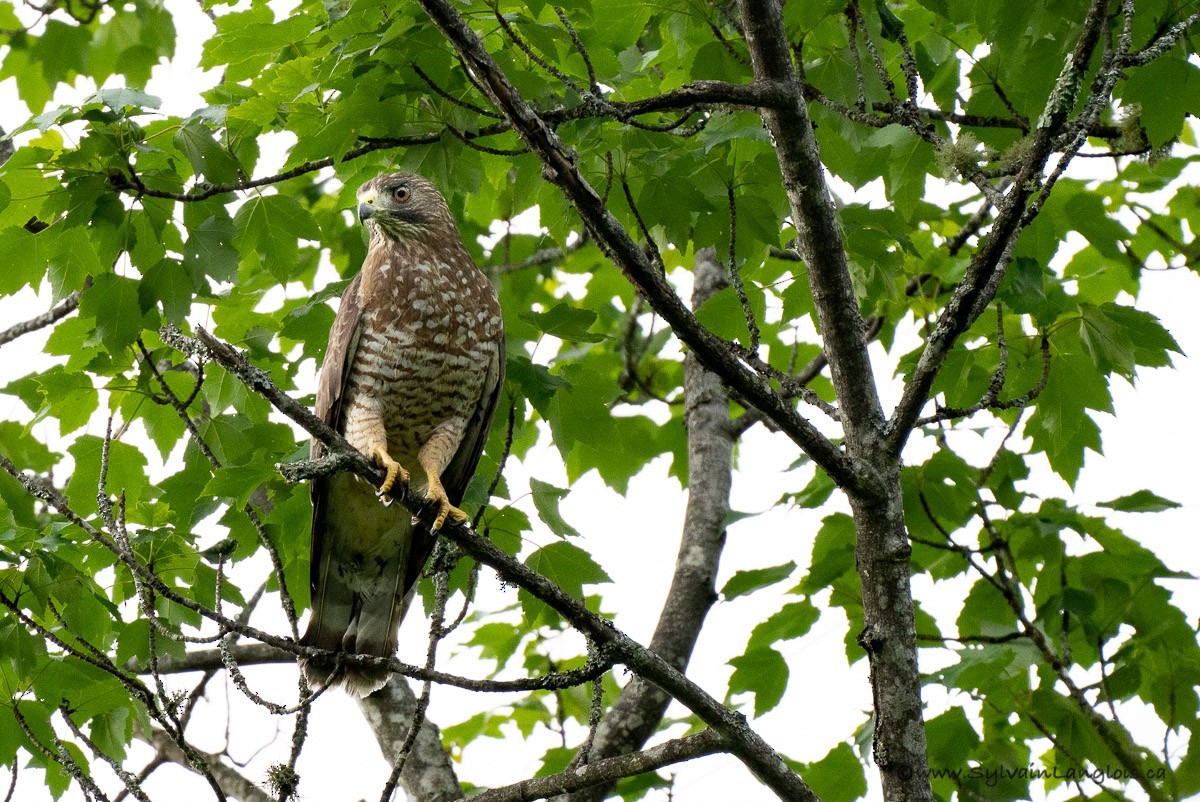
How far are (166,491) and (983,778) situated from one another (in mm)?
3316

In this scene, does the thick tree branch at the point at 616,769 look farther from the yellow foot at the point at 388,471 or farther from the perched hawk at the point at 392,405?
the perched hawk at the point at 392,405

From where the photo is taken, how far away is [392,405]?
478 cm

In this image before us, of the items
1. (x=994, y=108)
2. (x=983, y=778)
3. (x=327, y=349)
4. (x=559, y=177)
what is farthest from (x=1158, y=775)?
(x=327, y=349)

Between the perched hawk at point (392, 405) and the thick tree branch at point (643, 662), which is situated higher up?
the perched hawk at point (392, 405)

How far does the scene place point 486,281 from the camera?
5.19 meters

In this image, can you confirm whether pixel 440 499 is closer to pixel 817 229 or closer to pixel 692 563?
pixel 692 563

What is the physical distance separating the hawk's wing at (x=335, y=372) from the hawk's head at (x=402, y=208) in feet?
1.49

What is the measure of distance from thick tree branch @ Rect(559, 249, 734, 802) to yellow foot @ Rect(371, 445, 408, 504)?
1.24 meters

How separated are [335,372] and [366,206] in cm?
83

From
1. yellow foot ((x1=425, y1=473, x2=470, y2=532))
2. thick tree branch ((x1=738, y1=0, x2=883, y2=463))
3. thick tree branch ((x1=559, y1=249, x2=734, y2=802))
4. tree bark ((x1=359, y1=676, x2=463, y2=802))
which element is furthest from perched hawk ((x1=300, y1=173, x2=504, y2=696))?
thick tree branch ((x1=738, y1=0, x2=883, y2=463))

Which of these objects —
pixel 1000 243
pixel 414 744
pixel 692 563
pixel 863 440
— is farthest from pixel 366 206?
pixel 1000 243

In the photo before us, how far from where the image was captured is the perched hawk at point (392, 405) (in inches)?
187

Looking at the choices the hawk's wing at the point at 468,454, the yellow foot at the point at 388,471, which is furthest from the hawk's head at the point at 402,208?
the yellow foot at the point at 388,471

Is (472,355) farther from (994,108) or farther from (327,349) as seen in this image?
(994,108)
